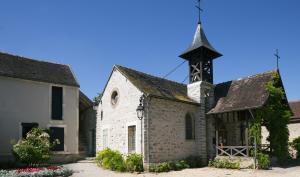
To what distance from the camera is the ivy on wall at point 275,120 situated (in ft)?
57.6

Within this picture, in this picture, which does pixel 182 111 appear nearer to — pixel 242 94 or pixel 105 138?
pixel 242 94

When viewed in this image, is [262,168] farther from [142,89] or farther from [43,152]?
[43,152]

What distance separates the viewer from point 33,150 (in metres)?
17.6

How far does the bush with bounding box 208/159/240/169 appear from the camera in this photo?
1780 centimetres

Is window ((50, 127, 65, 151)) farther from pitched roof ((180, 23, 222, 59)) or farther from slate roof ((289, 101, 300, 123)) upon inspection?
slate roof ((289, 101, 300, 123))

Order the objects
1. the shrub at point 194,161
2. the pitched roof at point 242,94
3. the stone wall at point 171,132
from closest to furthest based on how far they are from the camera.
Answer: the stone wall at point 171,132, the pitched roof at point 242,94, the shrub at point 194,161

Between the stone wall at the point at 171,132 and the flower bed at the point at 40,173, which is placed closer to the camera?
the flower bed at the point at 40,173

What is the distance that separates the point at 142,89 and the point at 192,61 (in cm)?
557

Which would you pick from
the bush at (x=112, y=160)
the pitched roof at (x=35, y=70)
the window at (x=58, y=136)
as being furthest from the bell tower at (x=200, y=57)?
the window at (x=58, y=136)

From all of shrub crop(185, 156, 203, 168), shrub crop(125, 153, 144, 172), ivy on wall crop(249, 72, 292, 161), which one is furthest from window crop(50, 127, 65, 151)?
ivy on wall crop(249, 72, 292, 161)

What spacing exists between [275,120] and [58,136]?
13.9m

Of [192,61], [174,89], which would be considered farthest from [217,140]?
Answer: [192,61]

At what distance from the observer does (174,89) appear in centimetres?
2108

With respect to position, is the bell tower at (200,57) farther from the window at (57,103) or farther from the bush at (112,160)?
the window at (57,103)
